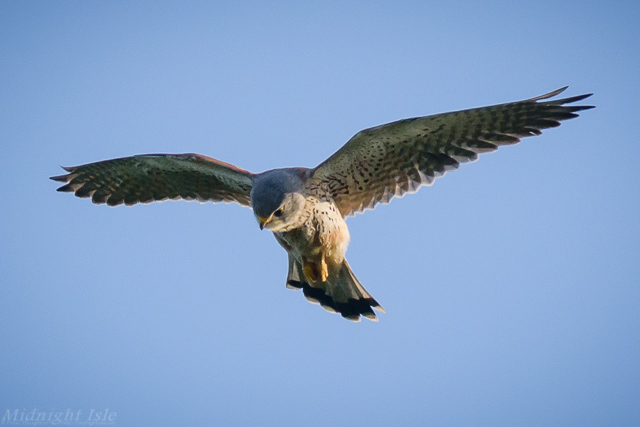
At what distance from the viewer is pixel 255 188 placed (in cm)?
587

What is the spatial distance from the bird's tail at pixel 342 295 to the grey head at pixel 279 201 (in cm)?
97

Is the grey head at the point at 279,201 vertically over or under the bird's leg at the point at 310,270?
over

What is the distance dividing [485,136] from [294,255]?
1.99 m

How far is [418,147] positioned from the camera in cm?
613

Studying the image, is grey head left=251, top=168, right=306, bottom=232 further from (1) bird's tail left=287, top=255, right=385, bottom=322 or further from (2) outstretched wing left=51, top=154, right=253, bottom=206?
(1) bird's tail left=287, top=255, right=385, bottom=322

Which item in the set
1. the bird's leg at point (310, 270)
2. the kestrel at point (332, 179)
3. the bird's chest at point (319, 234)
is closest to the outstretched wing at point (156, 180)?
the kestrel at point (332, 179)

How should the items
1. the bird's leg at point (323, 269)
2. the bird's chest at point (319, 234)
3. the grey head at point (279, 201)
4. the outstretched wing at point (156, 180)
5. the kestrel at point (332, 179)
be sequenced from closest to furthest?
the grey head at point (279, 201)
the kestrel at point (332, 179)
the bird's chest at point (319, 234)
the bird's leg at point (323, 269)
the outstretched wing at point (156, 180)

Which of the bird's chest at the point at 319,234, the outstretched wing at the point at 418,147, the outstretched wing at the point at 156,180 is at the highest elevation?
the outstretched wing at the point at 156,180

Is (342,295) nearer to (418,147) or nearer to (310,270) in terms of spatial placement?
(310,270)

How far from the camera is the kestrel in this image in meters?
5.82

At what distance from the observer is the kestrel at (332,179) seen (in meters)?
5.82

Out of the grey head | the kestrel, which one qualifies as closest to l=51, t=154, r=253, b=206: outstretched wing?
the kestrel

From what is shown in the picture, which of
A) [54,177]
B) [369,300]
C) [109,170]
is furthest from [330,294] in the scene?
[54,177]

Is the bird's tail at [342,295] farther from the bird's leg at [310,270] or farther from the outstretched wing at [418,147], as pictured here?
the outstretched wing at [418,147]
